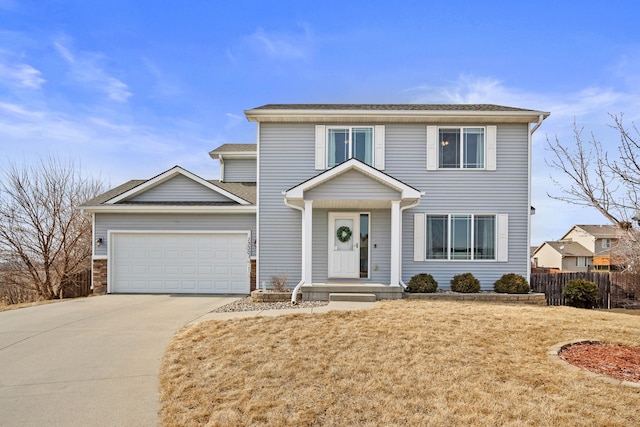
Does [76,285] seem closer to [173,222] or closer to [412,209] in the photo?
[173,222]

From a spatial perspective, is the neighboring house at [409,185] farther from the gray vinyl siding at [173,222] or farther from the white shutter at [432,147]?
the gray vinyl siding at [173,222]

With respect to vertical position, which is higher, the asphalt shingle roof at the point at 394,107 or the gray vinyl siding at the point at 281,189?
the asphalt shingle roof at the point at 394,107

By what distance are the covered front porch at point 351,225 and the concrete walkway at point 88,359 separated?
227 centimetres

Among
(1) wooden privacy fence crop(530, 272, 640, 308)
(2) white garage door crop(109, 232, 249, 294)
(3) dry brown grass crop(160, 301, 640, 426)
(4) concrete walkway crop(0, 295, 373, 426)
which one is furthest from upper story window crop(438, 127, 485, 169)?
(2) white garage door crop(109, 232, 249, 294)

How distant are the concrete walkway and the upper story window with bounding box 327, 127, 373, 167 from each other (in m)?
4.85

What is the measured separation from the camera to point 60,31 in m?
11.8

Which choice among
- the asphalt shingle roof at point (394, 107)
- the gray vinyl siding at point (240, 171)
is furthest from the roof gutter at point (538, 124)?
the gray vinyl siding at point (240, 171)

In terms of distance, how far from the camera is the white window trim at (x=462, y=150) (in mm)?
12055

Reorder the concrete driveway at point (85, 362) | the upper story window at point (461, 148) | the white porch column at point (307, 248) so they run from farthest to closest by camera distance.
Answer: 1. the upper story window at point (461, 148)
2. the white porch column at point (307, 248)
3. the concrete driveway at point (85, 362)

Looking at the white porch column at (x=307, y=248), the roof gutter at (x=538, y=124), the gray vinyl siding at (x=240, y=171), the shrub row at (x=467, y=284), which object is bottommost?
the shrub row at (x=467, y=284)

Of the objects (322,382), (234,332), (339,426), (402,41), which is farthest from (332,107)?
→ (339,426)

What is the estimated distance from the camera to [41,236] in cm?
1530

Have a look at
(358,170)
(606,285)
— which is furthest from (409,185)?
(606,285)

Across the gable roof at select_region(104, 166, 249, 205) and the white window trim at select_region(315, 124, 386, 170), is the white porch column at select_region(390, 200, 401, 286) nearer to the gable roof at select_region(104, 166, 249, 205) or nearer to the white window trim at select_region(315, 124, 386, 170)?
the white window trim at select_region(315, 124, 386, 170)
